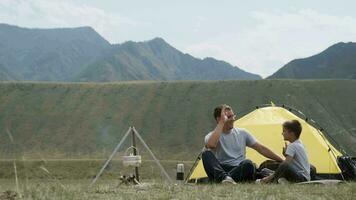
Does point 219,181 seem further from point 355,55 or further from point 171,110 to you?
point 355,55

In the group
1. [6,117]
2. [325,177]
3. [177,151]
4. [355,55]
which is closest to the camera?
[325,177]

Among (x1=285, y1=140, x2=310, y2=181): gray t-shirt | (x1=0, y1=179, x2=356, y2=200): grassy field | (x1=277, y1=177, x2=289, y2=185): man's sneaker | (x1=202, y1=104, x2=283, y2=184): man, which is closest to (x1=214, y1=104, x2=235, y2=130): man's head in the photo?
(x1=202, y1=104, x2=283, y2=184): man

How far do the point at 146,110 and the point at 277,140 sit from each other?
80874 millimetres

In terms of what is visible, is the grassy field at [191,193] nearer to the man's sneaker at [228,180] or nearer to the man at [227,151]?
the man's sneaker at [228,180]

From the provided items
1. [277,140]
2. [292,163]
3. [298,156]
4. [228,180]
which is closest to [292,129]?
[298,156]

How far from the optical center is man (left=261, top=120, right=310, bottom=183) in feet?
31.6

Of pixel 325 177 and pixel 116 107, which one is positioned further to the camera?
pixel 116 107

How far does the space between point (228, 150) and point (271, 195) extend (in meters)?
3.50

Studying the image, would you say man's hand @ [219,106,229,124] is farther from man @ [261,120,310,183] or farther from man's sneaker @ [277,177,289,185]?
man's sneaker @ [277,177,289,185]

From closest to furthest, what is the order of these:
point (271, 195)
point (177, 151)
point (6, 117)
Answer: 1. point (271, 195)
2. point (177, 151)
3. point (6, 117)

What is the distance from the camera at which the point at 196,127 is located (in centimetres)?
8606

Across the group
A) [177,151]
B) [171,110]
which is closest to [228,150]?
[177,151]

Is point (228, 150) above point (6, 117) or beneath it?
beneath

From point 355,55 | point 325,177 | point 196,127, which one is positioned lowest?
point 325,177
